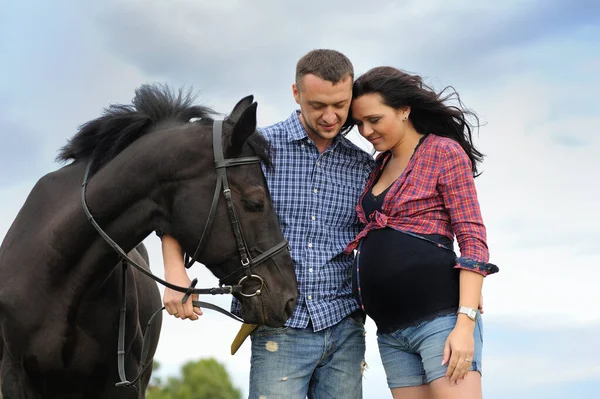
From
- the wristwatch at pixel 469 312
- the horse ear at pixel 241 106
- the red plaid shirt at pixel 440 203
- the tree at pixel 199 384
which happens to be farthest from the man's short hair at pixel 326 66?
the tree at pixel 199 384

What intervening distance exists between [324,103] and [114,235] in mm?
1446

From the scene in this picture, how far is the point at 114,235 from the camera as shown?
13.8 feet

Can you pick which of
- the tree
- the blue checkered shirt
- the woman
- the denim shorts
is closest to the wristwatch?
the woman

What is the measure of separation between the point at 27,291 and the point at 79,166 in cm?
84

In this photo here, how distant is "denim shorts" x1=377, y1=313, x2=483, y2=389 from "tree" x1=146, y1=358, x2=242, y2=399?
36.4 metres

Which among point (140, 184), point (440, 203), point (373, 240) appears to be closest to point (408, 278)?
point (373, 240)

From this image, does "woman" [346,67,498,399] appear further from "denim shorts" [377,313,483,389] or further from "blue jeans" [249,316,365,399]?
"blue jeans" [249,316,365,399]

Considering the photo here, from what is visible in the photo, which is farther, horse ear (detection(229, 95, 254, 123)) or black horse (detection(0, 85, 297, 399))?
horse ear (detection(229, 95, 254, 123))

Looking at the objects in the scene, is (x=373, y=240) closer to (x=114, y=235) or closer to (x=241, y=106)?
(x=241, y=106)

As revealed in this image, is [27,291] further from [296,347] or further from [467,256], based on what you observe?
[467,256]

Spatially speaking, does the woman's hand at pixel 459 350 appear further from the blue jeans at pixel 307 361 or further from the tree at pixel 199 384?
the tree at pixel 199 384

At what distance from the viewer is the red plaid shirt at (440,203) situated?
371 centimetres

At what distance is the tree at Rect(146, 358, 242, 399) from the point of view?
1567 inches

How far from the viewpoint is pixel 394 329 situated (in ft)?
12.7
